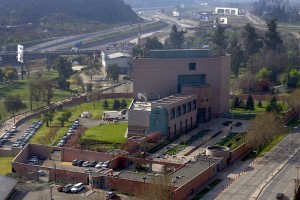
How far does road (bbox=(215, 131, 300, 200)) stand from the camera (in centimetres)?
2050

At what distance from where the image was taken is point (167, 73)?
32219mm

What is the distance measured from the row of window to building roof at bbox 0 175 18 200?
391 inches

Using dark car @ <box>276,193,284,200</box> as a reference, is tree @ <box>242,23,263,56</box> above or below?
above

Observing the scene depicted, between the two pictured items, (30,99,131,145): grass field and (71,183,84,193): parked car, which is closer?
(71,183,84,193): parked car

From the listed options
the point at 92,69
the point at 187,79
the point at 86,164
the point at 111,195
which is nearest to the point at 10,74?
the point at 92,69

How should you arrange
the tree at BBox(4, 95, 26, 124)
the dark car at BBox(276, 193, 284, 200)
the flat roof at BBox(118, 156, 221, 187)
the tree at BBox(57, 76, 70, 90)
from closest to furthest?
the dark car at BBox(276, 193, 284, 200) → the flat roof at BBox(118, 156, 221, 187) → the tree at BBox(4, 95, 26, 124) → the tree at BBox(57, 76, 70, 90)

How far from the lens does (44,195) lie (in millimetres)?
20453

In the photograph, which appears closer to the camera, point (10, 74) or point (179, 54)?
point (179, 54)

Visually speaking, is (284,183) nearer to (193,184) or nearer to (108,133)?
(193,184)

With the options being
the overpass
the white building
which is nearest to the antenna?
the white building

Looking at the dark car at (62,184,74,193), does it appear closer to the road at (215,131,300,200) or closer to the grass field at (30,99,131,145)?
the road at (215,131,300,200)

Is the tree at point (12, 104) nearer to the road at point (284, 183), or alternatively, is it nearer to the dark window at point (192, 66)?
the dark window at point (192, 66)

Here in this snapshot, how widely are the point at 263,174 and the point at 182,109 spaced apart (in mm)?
7887

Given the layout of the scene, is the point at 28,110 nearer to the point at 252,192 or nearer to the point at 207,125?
the point at 207,125
